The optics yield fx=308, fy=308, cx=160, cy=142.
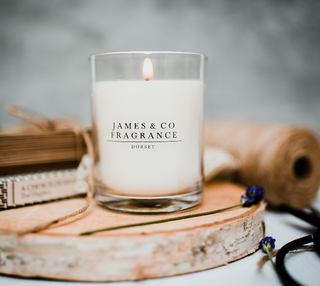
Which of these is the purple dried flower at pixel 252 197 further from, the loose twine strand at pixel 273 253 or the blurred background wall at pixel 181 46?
the blurred background wall at pixel 181 46

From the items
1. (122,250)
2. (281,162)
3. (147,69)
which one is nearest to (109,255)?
(122,250)

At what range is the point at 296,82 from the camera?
3.89 ft

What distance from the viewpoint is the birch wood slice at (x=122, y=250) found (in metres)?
0.39

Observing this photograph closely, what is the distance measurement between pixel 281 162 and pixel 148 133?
0.39m

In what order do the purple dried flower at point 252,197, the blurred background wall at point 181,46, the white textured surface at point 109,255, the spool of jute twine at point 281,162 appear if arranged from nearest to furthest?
the white textured surface at point 109,255, the purple dried flower at point 252,197, the spool of jute twine at point 281,162, the blurred background wall at point 181,46

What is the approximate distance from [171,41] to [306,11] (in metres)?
0.51

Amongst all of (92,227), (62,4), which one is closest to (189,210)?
(92,227)

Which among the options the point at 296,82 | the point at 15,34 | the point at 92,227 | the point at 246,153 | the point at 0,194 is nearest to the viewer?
the point at 92,227

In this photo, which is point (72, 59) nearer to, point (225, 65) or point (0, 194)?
point (225, 65)

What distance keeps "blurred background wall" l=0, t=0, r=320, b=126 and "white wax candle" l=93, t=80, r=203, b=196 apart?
0.60 metres

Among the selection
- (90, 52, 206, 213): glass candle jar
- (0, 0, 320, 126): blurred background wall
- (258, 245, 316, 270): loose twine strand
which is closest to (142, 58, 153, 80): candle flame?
(90, 52, 206, 213): glass candle jar

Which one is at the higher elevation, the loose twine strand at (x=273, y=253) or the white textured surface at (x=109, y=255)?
the white textured surface at (x=109, y=255)

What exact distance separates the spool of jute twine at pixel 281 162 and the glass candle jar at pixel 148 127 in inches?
11.3

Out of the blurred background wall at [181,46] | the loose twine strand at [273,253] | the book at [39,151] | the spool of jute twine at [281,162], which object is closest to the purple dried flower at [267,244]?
the loose twine strand at [273,253]
